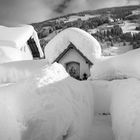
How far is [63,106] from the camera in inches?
212

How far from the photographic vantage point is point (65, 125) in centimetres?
518

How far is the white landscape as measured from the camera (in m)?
4.37

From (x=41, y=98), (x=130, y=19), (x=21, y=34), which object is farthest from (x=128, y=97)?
(x=130, y=19)

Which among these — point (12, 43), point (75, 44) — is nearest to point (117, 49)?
point (75, 44)

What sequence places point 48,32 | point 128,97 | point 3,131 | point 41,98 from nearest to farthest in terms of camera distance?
point 3,131
point 41,98
point 128,97
point 48,32

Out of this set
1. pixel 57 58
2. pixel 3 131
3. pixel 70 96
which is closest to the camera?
pixel 3 131

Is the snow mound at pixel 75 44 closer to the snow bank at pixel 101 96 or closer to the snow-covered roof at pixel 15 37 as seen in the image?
the snow-covered roof at pixel 15 37

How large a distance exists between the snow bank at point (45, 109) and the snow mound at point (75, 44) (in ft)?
24.4

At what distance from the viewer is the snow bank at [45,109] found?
4.29 m

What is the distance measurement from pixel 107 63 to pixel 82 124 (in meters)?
3.26

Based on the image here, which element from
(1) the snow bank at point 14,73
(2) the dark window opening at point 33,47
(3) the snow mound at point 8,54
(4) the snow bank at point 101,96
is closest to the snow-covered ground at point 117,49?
(2) the dark window opening at point 33,47

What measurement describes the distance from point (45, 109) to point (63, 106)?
24.2 inches

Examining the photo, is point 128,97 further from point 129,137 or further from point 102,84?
point 102,84

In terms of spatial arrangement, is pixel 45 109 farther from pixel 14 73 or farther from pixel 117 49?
pixel 117 49
